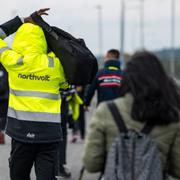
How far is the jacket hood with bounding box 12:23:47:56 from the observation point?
17.7 ft

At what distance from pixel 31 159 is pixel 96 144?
1721 mm

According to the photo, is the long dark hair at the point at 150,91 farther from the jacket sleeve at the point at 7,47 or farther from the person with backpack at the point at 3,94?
the person with backpack at the point at 3,94

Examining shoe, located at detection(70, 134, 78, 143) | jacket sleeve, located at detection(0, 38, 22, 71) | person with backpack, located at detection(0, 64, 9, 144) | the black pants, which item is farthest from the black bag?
shoe, located at detection(70, 134, 78, 143)

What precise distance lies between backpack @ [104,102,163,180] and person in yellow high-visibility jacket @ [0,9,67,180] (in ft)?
5.28

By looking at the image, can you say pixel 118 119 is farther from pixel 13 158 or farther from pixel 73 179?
pixel 73 179

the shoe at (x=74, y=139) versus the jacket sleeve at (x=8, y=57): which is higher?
the jacket sleeve at (x=8, y=57)

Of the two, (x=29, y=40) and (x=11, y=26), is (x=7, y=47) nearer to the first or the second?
(x=29, y=40)

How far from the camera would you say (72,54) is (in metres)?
5.30

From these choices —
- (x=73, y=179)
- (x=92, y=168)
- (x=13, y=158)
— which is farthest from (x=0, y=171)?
(x=92, y=168)

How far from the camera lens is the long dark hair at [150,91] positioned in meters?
3.71

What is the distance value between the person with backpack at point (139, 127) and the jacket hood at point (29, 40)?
1692mm

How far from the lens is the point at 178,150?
3848 millimetres

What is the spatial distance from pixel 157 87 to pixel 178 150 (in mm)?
426

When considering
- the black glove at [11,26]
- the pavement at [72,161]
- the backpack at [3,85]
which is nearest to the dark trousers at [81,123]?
the pavement at [72,161]
